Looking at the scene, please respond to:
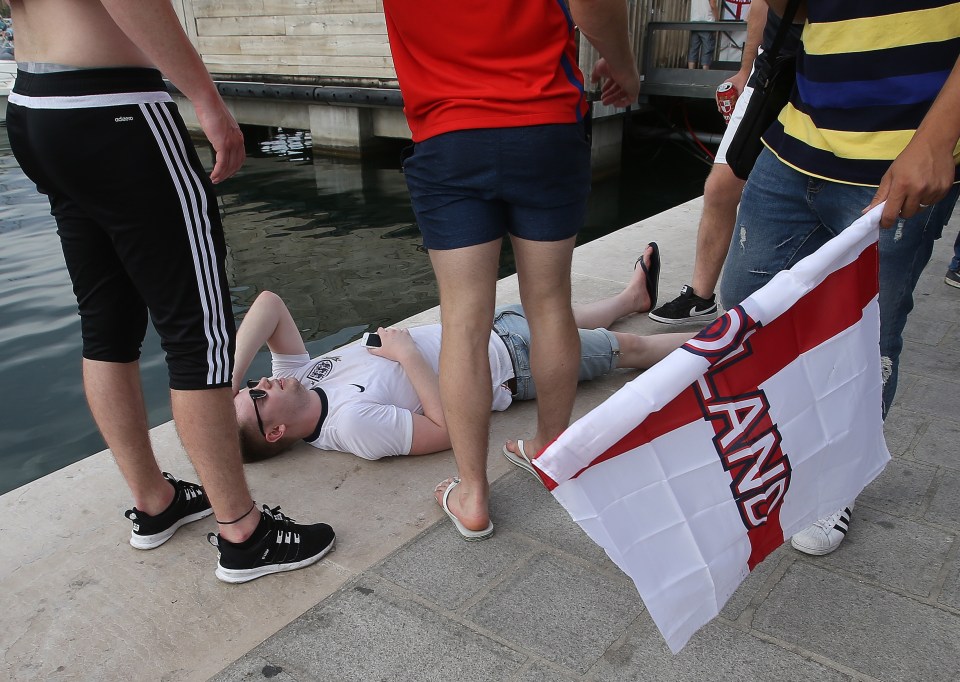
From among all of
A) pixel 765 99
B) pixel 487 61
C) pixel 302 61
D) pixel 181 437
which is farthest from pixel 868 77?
pixel 302 61

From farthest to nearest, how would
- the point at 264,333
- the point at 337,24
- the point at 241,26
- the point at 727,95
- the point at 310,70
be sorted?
the point at 241,26 → the point at 310,70 → the point at 337,24 → the point at 727,95 → the point at 264,333

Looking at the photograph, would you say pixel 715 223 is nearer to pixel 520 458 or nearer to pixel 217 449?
pixel 520 458

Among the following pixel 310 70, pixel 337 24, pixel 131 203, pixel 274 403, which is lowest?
pixel 274 403

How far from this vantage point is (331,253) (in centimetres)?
821

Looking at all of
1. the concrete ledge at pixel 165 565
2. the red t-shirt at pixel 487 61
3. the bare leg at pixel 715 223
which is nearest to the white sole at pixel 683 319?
the bare leg at pixel 715 223

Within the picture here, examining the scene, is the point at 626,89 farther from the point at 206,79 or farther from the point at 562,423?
the point at 206,79

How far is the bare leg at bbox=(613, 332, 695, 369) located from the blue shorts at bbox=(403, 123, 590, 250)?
1225mm

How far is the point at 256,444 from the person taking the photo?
8.48ft

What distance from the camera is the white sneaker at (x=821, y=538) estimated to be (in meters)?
2.01

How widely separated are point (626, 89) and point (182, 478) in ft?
6.31

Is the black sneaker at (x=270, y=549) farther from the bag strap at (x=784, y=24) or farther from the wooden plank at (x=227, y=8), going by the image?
the wooden plank at (x=227, y=8)

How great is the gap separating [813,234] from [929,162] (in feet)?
1.65

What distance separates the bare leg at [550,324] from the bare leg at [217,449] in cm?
85

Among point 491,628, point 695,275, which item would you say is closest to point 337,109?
point 695,275
